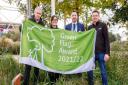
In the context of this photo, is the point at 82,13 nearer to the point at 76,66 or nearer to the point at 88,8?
the point at 88,8

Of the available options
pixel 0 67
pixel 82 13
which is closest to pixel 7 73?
pixel 0 67

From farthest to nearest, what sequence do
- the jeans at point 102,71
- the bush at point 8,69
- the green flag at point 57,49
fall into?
the bush at point 8,69 < the jeans at point 102,71 < the green flag at point 57,49

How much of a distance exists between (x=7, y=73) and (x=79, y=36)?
206 centimetres

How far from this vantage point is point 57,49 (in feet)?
33.7

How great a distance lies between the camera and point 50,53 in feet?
33.4

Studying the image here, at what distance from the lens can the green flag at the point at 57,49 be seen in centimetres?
989

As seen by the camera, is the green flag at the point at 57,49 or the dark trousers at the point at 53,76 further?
the dark trousers at the point at 53,76

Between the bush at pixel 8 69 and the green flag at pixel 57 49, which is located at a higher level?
the green flag at pixel 57 49

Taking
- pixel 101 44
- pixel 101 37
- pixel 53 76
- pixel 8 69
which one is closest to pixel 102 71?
pixel 101 44

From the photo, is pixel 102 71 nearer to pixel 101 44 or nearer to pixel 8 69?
pixel 101 44

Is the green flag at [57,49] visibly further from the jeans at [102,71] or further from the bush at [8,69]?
the bush at [8,69]

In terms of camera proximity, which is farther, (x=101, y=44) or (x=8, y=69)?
(x=8, y=69)

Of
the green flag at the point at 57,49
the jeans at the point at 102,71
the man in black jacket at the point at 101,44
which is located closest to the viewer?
the green flag at the point at 57,49

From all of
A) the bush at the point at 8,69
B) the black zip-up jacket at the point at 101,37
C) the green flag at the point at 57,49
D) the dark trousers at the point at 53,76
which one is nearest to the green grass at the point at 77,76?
the bush at the point at 8,69
